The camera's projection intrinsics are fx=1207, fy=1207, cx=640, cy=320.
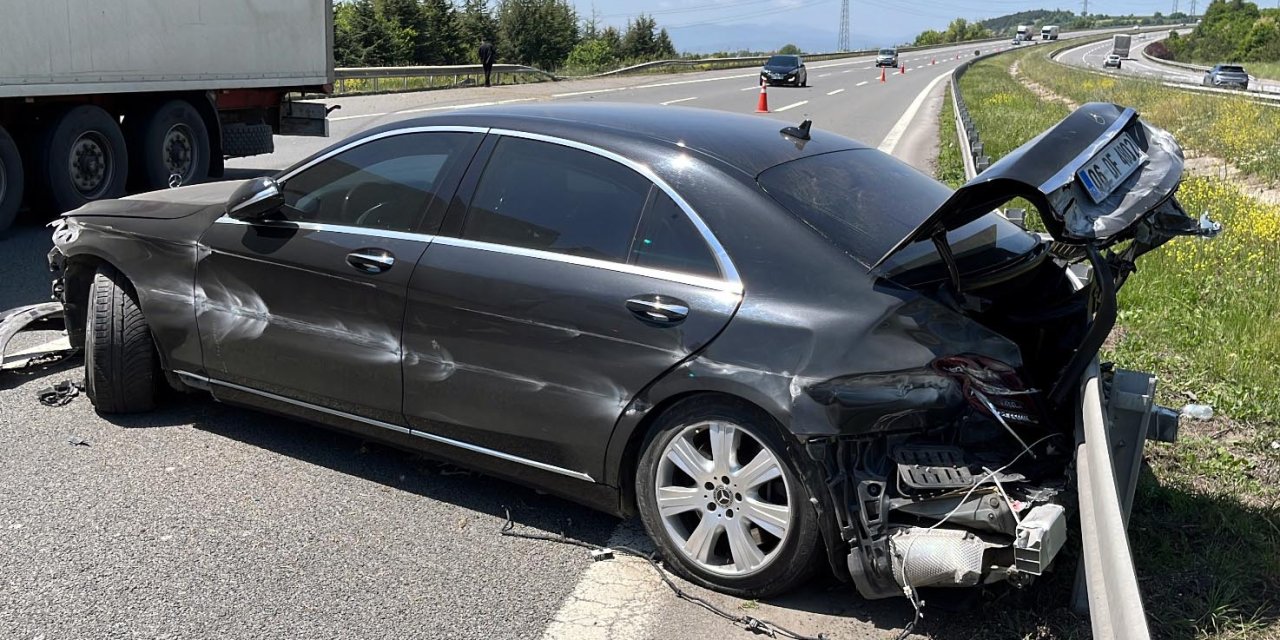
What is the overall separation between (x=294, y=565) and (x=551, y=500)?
1.04 m

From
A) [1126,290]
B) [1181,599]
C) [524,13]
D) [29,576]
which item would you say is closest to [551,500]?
[29,576]

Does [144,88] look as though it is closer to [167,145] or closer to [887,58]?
[167,145]

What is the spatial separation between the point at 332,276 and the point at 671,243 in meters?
1.43

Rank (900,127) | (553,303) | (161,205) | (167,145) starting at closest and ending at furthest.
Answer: (553,303)
(161,205)
(167,145)
(900,127)

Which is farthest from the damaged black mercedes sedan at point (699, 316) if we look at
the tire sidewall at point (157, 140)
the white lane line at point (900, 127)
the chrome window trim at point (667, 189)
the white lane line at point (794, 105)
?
the white lane line at point (794, 105)

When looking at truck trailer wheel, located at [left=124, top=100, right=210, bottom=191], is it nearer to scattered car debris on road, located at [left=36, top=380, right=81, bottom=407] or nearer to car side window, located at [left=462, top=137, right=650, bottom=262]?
scattered car debris on road, located at [left=36, top=380, right=81, bottom=407]

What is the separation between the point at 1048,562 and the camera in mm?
3260

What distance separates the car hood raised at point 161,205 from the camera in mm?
5230

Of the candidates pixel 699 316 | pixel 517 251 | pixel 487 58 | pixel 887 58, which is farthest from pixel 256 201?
pixel 887 58

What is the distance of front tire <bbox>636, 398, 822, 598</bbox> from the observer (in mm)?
3703

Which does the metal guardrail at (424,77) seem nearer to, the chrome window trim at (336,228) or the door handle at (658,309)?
the chrome window trim at (336,228)

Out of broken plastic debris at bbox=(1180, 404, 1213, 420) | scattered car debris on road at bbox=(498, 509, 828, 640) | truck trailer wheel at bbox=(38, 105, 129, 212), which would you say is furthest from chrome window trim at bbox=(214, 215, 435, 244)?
truck trailer wheel at bbox=(38, 105, 129, 212)

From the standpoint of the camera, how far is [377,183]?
15.5 feet

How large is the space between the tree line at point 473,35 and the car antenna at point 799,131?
3964 centimetres
